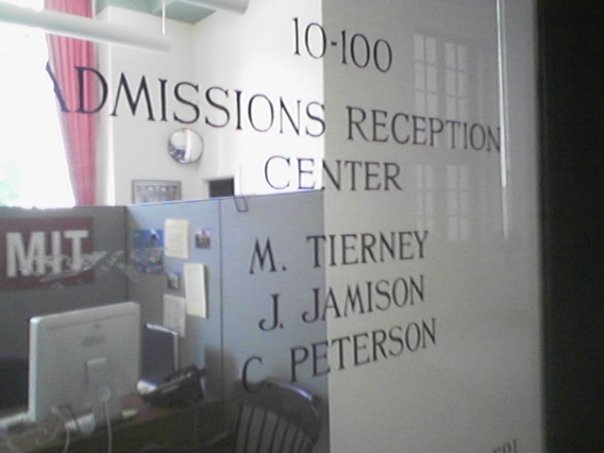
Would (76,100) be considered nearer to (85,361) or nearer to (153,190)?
(153,190)

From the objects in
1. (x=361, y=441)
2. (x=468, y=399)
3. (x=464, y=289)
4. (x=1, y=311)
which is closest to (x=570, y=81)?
(x=464, y=289)

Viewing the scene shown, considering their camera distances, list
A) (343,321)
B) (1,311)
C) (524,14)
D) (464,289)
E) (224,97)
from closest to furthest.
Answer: (1,311) < (224,97) < (343,321) < (464,289) < (524,14)

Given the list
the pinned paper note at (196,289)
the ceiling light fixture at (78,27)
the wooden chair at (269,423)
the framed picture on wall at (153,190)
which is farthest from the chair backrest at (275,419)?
the ceiling light fixture at (78,27)

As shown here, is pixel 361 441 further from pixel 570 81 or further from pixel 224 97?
pixel 570 81

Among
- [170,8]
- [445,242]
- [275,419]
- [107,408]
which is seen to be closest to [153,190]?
[170,8]

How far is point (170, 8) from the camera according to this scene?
86 centimetres

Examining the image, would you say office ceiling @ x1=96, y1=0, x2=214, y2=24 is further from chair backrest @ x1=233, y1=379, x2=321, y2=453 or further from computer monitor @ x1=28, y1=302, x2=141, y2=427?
chair backrest @ x1=233, y1=379, x2=321, y2=453

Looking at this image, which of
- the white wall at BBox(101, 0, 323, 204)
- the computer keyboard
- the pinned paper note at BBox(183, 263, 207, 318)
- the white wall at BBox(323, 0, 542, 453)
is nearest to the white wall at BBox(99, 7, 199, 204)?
the white wall at BBox(101, 0, 323, 204)

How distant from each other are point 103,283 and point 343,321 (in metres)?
0.53

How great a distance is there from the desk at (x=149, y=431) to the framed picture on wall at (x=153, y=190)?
0.40 m

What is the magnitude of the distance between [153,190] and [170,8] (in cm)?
33

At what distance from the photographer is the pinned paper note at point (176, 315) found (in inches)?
35.9

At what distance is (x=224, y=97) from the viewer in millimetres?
919

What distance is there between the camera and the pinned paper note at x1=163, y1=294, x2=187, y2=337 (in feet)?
2.99
